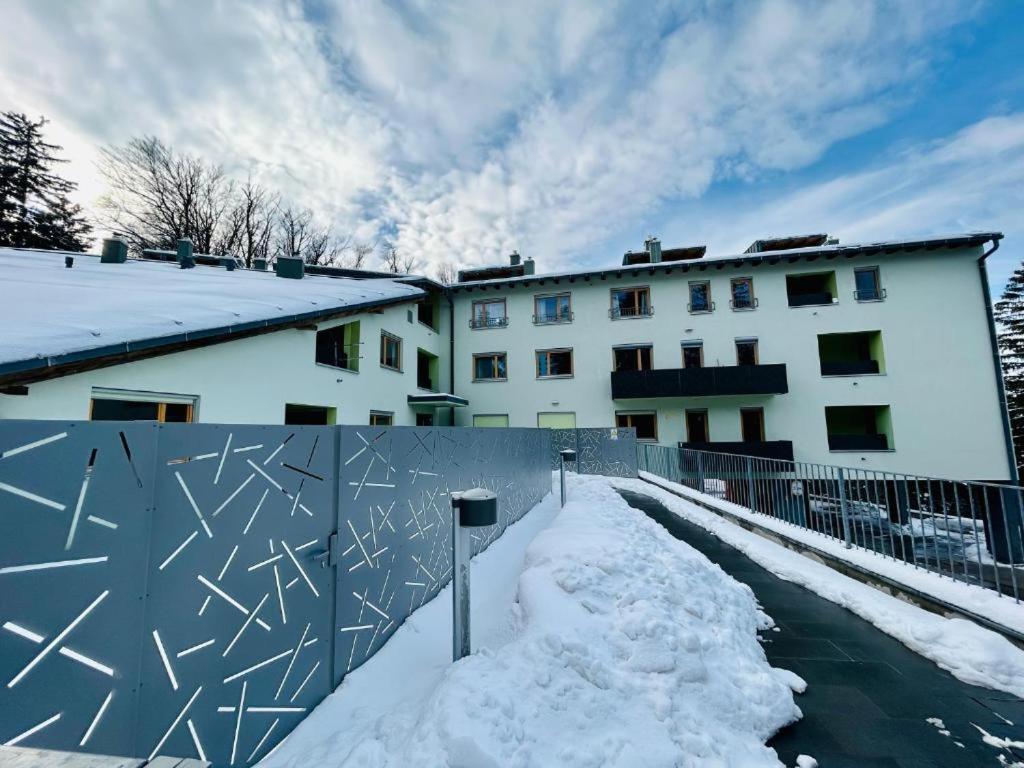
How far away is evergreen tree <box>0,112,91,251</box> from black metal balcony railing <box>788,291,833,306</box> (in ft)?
132

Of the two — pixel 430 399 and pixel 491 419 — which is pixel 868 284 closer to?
pixel 491 419

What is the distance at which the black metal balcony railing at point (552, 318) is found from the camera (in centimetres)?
2109

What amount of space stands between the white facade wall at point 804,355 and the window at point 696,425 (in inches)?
12.7

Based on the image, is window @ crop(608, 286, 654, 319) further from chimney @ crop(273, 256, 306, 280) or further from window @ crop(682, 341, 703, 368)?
chimney @ crop(273, 256, 306, 280)

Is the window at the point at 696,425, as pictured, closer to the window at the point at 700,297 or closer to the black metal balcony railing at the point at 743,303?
the window at the point at 700,297

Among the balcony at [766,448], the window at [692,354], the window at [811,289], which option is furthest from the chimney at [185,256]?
the window at [811,289]

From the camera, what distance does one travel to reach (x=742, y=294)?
19281mm

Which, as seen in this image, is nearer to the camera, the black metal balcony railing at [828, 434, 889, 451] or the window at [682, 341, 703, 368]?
the black metal balcony railing at [828, 434, 889, 451]

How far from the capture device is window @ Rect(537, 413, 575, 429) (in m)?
20.3

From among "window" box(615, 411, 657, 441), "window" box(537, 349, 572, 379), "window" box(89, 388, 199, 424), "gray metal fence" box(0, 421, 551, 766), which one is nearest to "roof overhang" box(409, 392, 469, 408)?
"window" box(537, 349, 572, 379)

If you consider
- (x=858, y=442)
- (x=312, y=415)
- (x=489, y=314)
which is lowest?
(x=858, y=442)

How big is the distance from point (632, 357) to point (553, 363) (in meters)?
4.09

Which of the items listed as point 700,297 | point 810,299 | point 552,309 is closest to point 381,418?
point 552,309

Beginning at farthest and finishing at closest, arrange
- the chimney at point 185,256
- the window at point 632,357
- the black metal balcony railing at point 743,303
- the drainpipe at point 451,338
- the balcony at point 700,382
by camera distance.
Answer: the drainpipe at point 451,338, the window at point 632,357, the black metal balcony railing at point 743,303, the balcony at point 700,382, the chimney at point 185,256
